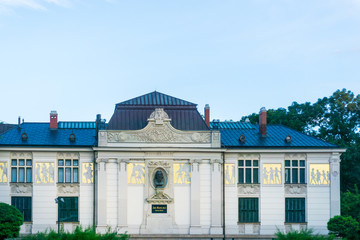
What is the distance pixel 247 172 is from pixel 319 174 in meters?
5.90

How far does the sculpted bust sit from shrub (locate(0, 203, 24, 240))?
11289 millimetres

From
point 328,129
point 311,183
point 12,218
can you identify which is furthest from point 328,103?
point 12,218

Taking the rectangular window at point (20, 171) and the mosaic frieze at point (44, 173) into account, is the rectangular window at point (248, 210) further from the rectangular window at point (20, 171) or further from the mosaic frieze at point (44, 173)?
the rectangular window at point (20, 171)

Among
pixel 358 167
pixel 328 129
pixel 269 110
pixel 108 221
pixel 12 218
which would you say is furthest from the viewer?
pixel 269 110

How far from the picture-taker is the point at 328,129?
73625 millimetres

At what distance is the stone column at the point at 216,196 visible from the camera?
2051 inches

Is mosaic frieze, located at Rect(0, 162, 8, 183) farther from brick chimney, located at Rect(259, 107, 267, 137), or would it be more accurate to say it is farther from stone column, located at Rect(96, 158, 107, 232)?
brick chimney, located at Rect(259, 107, 267, 137)

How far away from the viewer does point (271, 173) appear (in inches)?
2109

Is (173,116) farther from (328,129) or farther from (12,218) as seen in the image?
(328,129)

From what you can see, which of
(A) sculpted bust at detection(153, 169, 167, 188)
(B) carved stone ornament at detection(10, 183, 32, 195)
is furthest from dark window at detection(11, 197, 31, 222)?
(A) sculpted bust at detection(153, 169, 167, 188)

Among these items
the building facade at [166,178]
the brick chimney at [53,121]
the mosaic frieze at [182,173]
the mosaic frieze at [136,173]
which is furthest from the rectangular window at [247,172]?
the brick chimney at [53,121]

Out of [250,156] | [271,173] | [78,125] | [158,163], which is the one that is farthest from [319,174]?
[78,125]

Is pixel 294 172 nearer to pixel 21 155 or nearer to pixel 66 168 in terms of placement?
pixel 66 168

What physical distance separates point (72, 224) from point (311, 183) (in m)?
19.5
